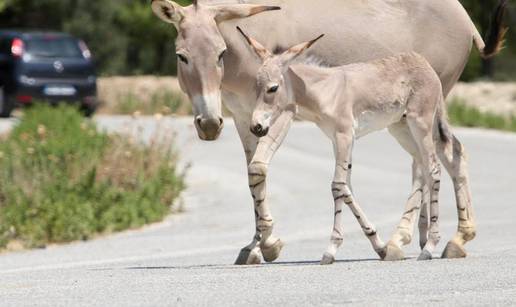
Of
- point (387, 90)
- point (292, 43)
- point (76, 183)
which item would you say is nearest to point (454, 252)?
point (387, 90)

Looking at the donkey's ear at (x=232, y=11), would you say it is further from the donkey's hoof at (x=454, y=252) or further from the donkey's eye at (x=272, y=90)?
the donkey's hoof at (x=454, y=252)

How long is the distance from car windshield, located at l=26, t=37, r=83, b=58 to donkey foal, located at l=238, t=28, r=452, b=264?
24.3m

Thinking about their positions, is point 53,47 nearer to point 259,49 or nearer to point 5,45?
point 5,45

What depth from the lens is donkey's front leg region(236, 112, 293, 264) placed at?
1104 cm

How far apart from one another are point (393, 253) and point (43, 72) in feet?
81.0

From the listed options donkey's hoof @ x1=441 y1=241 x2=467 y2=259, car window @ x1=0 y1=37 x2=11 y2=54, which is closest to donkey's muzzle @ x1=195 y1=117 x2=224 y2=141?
donkey's hoof @ x1=441 y1=241 x2=467 y2=259

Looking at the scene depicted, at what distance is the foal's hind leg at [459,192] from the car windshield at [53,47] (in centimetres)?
2402

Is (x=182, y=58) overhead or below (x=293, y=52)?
below

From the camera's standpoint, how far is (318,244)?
15117mm

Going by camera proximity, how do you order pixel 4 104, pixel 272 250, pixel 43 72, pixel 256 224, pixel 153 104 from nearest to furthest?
pixel 272 250 → pixel 256 224 → pixel 43 72 → pixel 4 104 → pixel 153 104

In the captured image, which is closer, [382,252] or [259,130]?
[259,130]

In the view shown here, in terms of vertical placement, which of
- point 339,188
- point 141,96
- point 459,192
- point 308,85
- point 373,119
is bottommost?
point 141,96

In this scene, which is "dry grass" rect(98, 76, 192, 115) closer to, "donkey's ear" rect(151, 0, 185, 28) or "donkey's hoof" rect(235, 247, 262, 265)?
"donkey's hoof" rect(235, 247, 262, 265)

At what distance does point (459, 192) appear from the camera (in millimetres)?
12320
